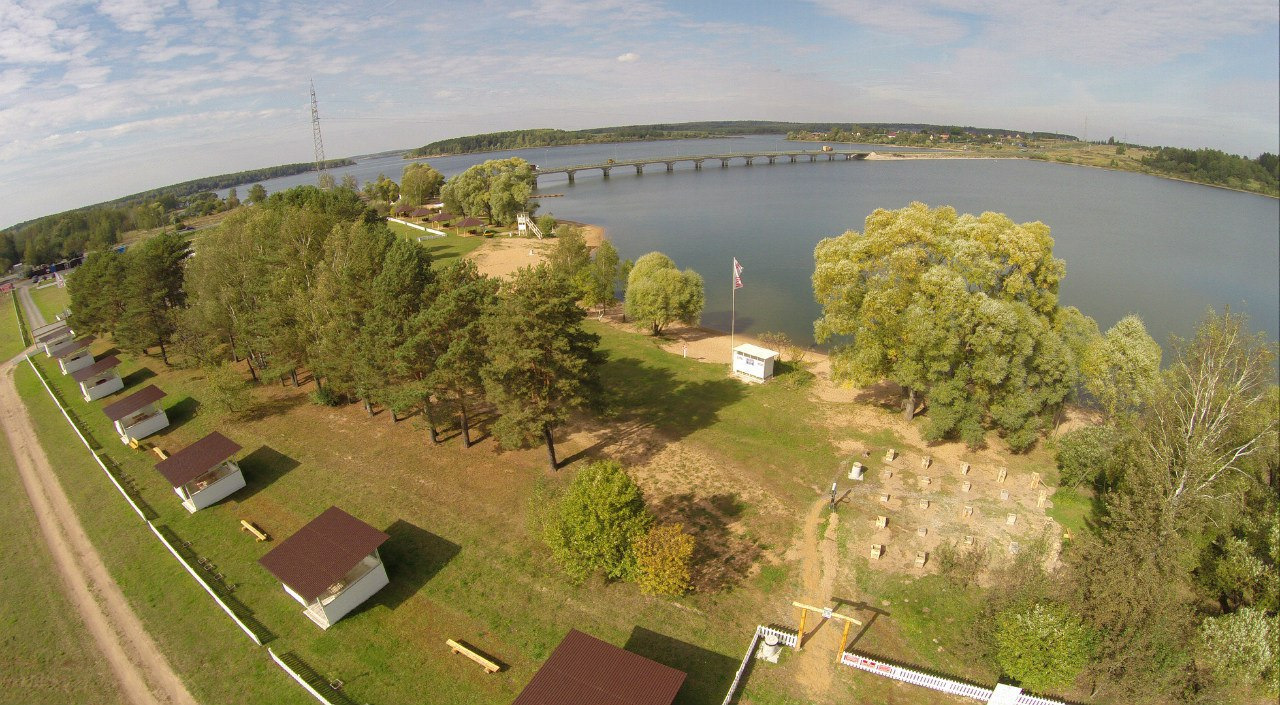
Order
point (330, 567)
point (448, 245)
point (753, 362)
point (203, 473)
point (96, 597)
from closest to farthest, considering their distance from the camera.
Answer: point (330, 567)
point (96, 597)
point (203, 473)
point (753, 362)
point (448, 245)

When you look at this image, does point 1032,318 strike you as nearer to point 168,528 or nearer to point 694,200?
point 168,528

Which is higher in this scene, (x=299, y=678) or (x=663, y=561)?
(x=663, y=561)

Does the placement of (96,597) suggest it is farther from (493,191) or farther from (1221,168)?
(1221,168)

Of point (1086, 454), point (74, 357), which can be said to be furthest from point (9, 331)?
point (1086, 454)

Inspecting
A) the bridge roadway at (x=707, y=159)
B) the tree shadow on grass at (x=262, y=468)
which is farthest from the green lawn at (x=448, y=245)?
the bridge roadway at (x=707, y=159)

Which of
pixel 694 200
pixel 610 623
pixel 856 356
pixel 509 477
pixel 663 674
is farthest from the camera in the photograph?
pixel 694 200

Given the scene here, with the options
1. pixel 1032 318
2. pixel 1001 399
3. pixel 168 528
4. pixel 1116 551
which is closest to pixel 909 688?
pixel 1116 551
